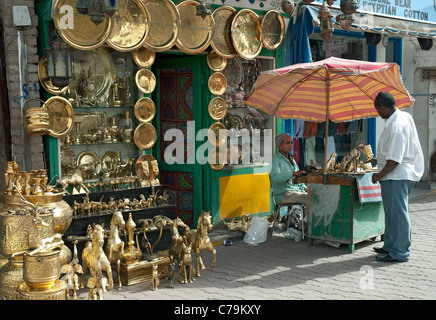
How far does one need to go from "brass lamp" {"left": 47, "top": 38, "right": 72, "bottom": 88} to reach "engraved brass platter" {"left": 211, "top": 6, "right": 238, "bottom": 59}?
2.29 metres

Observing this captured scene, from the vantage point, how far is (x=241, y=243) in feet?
22.7

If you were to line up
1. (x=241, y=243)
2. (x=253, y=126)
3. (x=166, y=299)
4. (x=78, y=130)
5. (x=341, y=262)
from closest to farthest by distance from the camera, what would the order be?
Result: (x=166, y=299) < (x=341, y=262) < (x=78, y=130) < (x=241, y=243) < (x=253, y=126)

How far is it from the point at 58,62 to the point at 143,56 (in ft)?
4.28

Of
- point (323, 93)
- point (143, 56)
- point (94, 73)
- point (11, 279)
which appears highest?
point (143, 56)

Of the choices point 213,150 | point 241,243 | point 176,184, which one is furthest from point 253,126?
point 241,243

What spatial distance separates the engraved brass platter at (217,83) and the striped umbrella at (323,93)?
0.52 meters

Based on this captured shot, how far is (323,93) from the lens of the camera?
23.3ft

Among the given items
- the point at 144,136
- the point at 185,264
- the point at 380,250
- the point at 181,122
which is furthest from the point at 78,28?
the point at 380,250

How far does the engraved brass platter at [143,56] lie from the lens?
646cm

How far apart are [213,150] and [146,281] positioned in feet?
8.57

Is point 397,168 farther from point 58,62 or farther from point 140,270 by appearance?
point 58,62

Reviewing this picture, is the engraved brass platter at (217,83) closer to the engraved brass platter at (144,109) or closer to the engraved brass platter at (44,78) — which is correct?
the engraved brass platter at (144,109)

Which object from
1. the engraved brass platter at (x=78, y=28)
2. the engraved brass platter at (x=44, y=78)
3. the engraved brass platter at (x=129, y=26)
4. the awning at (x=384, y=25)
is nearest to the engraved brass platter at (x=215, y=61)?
the engraved brass platter at (x=129, y=26)

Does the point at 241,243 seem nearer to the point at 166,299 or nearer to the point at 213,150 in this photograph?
the point at 213,150
